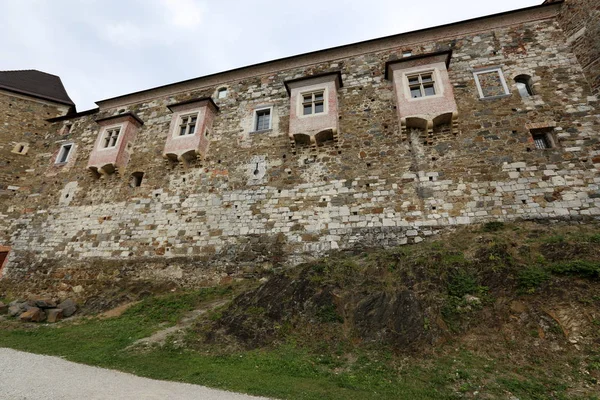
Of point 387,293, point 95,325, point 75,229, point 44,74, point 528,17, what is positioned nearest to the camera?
point 387,293

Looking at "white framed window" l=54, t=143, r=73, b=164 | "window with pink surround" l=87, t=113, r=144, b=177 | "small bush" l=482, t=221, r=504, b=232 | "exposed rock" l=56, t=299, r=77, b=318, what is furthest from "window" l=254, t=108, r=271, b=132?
"white framed window" l=54, t=143, r=73, b=164

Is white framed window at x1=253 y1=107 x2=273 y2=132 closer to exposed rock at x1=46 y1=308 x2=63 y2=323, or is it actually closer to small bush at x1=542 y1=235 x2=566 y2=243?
exposed rock at x1=46 y1=308 x2=63 y2=323

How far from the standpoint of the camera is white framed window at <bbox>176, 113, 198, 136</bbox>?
14.5 m

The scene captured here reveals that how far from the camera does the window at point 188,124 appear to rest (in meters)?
14.5

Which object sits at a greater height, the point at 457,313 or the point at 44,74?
the point at 44,74

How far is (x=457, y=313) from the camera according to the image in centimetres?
645

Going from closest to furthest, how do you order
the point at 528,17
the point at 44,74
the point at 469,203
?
the point at 469,203
the point at 528,17
the point at 44,74

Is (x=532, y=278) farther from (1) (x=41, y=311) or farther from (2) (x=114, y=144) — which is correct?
(2) (x=114, y=144)

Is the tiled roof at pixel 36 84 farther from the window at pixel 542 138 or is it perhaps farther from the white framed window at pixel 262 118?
the window at pixel 542 138

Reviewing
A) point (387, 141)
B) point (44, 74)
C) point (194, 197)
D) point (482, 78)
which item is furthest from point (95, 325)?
point (44, 74)

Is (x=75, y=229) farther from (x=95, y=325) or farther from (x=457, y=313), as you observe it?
(x=457, y=313)

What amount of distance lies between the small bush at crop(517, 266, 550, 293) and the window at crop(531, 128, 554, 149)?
6009 mm

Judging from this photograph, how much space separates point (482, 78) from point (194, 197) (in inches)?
540

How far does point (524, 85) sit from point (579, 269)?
894 centimetres
